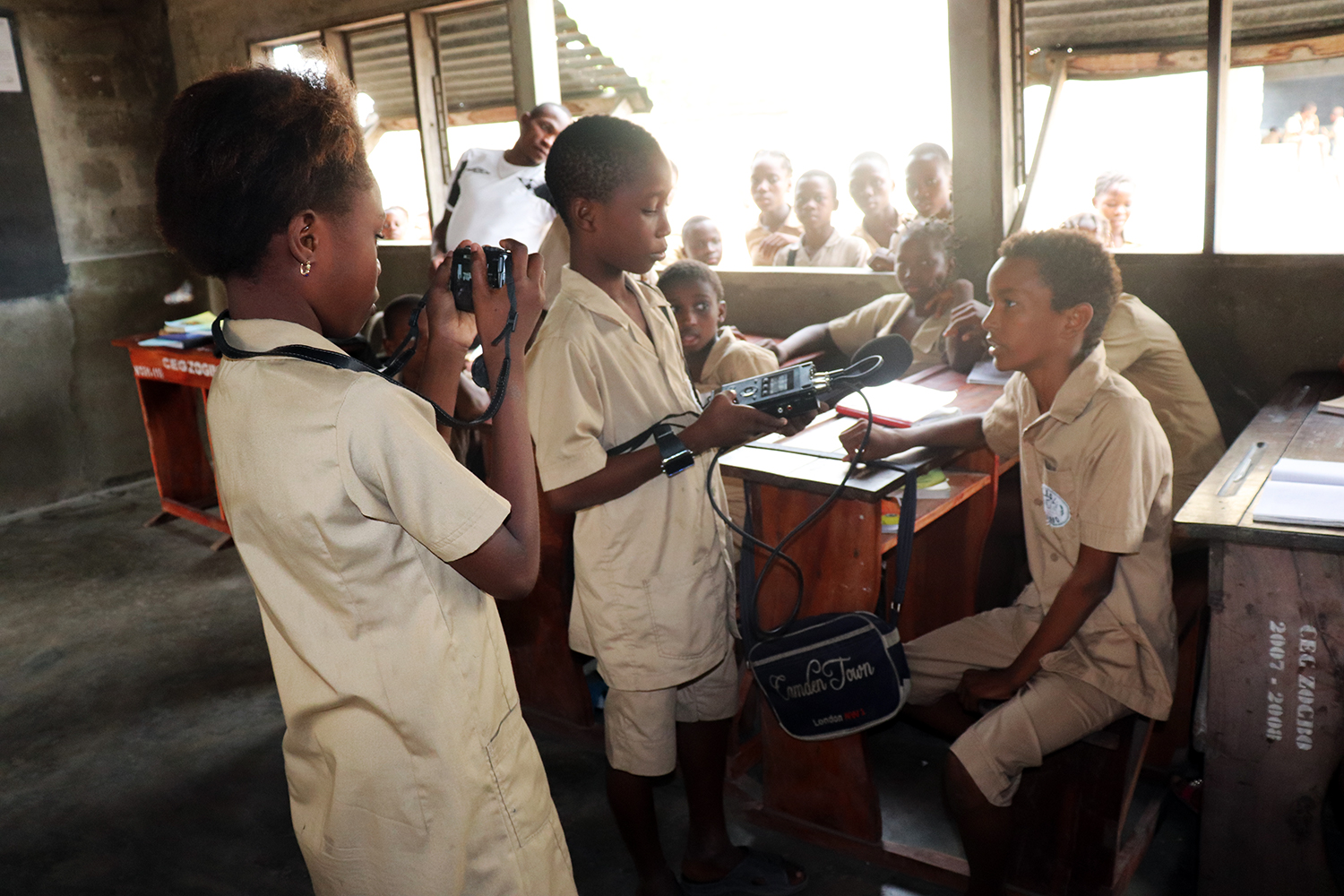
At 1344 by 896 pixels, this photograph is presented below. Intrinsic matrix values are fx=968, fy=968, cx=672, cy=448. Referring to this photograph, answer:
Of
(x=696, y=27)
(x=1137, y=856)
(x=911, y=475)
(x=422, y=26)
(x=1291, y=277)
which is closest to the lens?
(x=911, y=475)

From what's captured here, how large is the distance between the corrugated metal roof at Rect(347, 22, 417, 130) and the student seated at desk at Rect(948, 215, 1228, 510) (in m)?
3.75

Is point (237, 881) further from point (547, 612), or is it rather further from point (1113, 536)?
point (1113, 536)

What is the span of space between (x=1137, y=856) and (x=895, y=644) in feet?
2.66

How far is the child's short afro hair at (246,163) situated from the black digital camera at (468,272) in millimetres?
174

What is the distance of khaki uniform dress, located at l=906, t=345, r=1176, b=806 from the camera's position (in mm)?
1790

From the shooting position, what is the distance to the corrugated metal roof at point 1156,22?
373 centimetres

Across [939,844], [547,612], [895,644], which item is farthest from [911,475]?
[547,612]

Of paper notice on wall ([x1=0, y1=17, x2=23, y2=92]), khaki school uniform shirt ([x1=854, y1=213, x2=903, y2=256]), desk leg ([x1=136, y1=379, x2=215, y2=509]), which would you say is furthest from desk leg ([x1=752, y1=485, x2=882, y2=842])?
paper notice on wall ([x1=0, y1=17, x2=23, y2=92])

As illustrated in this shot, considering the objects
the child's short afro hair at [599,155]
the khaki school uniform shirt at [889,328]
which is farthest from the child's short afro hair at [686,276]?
the child's short afro hair at [599,155]

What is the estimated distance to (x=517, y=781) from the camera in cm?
108

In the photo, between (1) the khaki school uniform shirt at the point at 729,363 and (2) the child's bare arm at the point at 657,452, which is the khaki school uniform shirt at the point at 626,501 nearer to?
(2) the child's bare arm at the point at 657,452

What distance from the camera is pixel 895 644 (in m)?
1.82

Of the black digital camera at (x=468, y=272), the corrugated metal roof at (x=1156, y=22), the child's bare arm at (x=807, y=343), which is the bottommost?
the child's bare arm at (x=807, y=343)

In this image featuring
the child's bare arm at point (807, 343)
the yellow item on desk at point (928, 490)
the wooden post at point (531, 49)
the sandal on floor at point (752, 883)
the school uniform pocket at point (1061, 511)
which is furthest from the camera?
the wooden post at point (531, 49)
